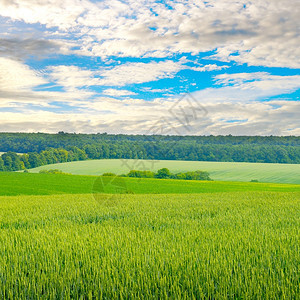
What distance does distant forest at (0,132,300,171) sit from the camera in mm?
76562

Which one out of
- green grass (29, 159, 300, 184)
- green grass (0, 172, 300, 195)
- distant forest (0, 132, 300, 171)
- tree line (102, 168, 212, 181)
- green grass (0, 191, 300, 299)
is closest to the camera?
green grass (0, 191, 300, 299)

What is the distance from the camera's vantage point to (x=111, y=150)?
74.1m

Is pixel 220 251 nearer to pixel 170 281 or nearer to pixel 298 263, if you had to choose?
pixel 298 263

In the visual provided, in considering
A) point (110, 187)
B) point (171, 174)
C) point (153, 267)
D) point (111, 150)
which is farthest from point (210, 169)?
point (153, 267)

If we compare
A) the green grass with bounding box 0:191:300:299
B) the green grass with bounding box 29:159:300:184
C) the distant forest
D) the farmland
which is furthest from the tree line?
the green grass with bounding box 0:191:300:299

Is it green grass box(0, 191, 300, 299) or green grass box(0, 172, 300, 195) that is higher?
green grass box(0, 191, 300, 299)

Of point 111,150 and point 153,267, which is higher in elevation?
point 111,150

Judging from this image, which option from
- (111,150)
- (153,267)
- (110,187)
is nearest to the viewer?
(153,267)

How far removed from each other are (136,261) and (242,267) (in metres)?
1.85

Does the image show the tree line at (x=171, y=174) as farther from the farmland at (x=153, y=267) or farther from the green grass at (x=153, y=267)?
the green grass at (x=153, y=267)

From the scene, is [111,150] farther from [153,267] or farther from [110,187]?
[153,267]

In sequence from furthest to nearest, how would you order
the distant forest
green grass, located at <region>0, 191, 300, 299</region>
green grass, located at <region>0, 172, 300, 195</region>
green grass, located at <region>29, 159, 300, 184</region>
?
the distant forest, green grass, located at <region>29, 159, 300, 184</region>, green grass, located at <region>0, 172, 300, 195</region>, green grass, located at <region>0, 191, 300, 299</region>

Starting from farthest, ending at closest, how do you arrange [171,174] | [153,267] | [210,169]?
[210,169], [171,174], [153,267]

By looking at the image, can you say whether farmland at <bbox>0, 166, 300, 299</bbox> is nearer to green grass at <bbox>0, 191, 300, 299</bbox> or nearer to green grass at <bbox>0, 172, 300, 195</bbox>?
green grass at <bbox>0, 191, 300, 299</bbox>
